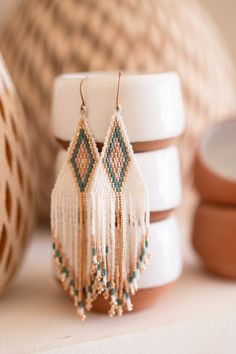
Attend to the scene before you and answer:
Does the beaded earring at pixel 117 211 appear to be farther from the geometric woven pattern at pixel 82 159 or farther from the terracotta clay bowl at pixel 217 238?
the terracotta clay bowl at pixel 217 238

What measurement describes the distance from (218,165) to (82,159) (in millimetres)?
219

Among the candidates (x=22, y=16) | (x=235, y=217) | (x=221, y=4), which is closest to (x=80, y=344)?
(x=235, y=217)

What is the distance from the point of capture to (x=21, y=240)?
0.48 metres

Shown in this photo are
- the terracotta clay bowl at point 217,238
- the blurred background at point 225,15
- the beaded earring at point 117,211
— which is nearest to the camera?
the beaded earring at point 117,211

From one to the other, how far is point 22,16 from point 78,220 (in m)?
0.35

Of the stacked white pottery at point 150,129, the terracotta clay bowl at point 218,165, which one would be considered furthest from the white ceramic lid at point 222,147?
the stacked white pottery at point 150,129

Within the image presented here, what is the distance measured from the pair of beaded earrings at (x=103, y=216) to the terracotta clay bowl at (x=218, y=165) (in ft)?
0.44

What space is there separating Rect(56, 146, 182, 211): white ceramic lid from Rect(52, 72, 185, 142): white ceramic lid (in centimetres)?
2

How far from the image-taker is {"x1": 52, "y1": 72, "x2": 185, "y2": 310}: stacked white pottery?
0.42 meters

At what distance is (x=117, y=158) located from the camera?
0.41 m

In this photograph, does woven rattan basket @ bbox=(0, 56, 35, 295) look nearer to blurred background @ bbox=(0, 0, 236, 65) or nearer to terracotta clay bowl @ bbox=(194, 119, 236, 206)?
terracotta clay bowl @ bbox=(194, 119, 236, 206)

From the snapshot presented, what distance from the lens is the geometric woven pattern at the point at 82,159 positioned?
41cm

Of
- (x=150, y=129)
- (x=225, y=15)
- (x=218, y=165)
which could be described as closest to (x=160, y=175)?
(x=150, y=129)

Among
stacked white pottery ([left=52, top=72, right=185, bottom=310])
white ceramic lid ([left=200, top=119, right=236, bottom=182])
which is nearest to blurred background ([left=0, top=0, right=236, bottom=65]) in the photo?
white ceramic lid ([left=200, top=119, right=236, bottom=182])
